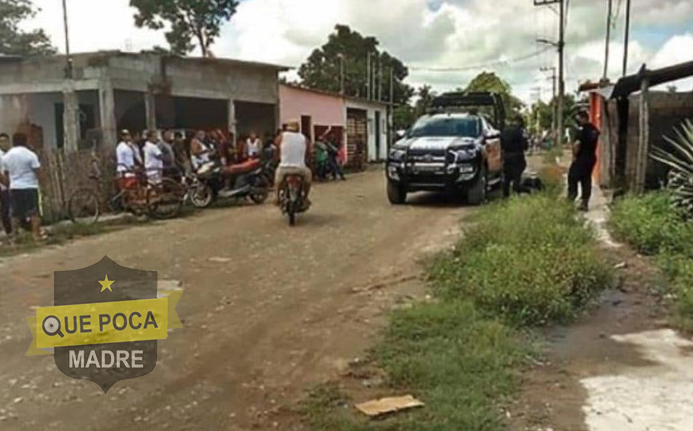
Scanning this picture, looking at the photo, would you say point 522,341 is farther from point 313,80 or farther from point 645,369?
point 313,80

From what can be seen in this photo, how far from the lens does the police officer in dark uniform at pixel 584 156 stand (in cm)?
1320

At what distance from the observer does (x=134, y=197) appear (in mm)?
A: 14797

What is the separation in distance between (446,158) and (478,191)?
3.57ft

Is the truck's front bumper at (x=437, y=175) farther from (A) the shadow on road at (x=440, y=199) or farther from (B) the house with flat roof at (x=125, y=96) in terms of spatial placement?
(B) the house with flat roof at (x=125, y=96)

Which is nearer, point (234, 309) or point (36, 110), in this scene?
point (234, 309)

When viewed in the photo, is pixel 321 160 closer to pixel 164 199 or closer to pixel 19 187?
pixel 164 199

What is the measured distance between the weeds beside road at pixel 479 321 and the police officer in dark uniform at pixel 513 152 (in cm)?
557

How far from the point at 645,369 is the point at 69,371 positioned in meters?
4.17

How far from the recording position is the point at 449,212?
14.9 m

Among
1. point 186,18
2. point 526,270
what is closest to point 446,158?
point 526,270

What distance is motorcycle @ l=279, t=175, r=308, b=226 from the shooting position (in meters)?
13.2

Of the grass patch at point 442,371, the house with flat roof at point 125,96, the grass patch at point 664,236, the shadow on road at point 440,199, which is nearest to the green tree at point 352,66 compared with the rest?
the house with flat roof at point 125,96

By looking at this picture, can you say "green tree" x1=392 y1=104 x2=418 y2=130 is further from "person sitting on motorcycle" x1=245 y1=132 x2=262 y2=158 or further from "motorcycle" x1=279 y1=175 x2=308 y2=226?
"motorcycle" x1=279 y1=175 x2=308 y2=226

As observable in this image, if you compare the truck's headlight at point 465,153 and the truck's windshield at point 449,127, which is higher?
the truck's windshield at point 449,127
